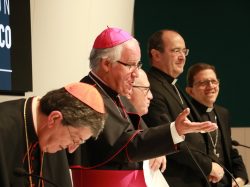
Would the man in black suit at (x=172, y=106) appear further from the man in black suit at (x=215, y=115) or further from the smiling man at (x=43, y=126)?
the smiling man at (x=43, y=126)

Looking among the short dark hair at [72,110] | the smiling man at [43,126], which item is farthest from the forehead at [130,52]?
the short dark hair at [72,110]

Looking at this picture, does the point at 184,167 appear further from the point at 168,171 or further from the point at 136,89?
the point at 136,89

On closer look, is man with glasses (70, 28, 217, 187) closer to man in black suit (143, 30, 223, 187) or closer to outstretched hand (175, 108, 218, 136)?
outstretched hand (175, 108, 218, 136)

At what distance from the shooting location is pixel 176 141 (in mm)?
2611

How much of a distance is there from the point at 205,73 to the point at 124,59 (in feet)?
4.98

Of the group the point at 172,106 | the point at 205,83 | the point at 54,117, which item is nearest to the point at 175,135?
the point at 54,117

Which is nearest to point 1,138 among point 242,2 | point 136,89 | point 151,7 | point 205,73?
point 136,89

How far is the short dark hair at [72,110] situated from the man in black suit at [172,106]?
123 cm

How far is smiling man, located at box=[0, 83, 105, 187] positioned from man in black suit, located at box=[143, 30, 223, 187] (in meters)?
1.19

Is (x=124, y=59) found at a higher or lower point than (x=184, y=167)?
higher

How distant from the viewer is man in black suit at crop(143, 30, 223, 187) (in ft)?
11.1

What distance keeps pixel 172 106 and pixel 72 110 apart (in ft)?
5.17

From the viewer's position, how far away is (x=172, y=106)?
3541mm

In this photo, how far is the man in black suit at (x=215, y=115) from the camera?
4.03m
